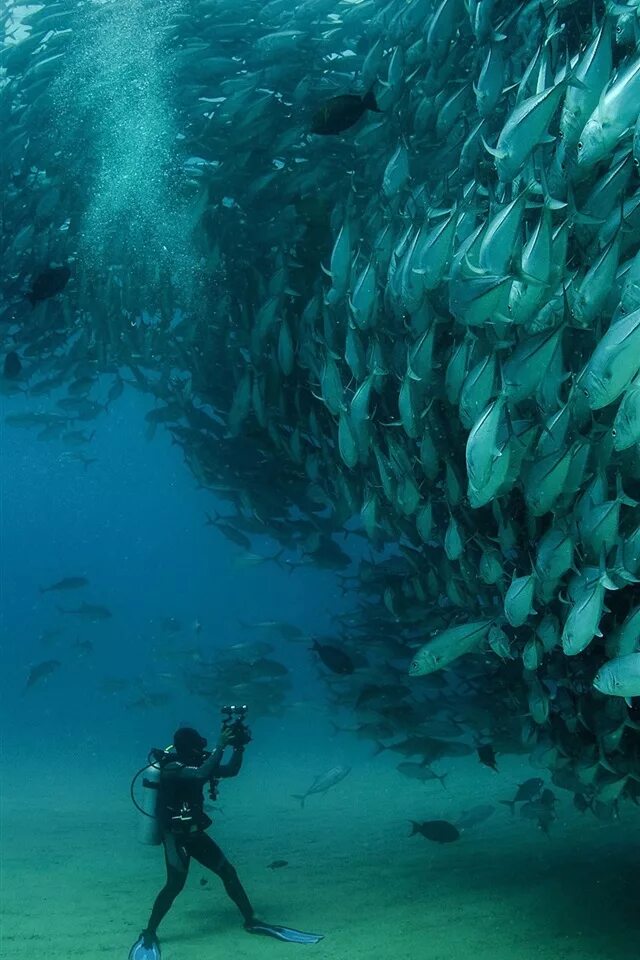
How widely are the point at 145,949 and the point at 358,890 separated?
2.15 m

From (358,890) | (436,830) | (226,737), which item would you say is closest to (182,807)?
(226,737)

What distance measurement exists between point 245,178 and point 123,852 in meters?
9.03

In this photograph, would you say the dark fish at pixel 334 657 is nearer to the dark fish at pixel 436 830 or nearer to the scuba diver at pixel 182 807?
the scuba diver at pixel 182 807

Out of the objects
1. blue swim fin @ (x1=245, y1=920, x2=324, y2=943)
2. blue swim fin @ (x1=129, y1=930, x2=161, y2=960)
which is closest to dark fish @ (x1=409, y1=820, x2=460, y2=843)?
blue swim fin @ (x1=245, y1=920, x2=324, y2=943)

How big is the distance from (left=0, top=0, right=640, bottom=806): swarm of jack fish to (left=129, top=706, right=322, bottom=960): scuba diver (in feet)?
5.92

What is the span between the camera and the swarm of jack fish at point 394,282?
10.5ft

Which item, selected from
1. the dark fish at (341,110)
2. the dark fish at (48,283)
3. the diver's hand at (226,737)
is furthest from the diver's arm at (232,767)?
the dark fish at (341,110)

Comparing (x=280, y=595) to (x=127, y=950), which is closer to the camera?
(x=127, y=950)

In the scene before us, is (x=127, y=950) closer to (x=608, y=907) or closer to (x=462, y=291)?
(x=608, y=907)

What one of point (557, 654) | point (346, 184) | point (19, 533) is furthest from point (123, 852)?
point (19, 533)

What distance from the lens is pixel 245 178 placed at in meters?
7.25

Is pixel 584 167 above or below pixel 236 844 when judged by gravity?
above

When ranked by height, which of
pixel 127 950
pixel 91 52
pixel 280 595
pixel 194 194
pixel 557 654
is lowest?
pixel 280 595

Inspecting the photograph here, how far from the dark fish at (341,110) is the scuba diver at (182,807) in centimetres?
425
